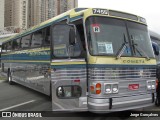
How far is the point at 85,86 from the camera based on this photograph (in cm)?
638

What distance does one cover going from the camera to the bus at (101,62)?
20.2 feet

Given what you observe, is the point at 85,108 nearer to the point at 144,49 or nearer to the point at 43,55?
the point at 144,49

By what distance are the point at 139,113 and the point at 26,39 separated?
6.67 meters

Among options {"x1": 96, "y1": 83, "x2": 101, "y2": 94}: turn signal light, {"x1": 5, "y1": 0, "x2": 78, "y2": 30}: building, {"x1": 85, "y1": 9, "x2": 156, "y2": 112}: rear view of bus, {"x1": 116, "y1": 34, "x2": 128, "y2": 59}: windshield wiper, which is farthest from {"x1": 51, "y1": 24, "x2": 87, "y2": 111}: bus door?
{"x1": 5, "y1": 0, "x2": 78, "y2": 30}: building

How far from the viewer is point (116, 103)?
6.18m

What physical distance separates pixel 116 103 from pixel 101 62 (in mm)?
1073

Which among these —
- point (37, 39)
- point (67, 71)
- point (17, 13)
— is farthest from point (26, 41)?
point (17, 13)

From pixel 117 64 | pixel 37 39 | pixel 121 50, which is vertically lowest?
pixel 117 64

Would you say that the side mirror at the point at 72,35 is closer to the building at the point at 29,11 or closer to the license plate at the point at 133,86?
the license plate at the point at 133,86

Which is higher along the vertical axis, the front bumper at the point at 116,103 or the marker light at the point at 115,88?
the marker light at the point at 115,88

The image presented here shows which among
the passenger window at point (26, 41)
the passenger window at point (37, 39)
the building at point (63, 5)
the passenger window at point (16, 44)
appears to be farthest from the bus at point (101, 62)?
the building at point (63, 5)

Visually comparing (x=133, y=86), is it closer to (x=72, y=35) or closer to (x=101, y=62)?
(x=101, y=62)

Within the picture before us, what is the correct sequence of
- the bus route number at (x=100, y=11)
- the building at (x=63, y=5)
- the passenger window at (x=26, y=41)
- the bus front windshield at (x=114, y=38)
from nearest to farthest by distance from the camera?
the bus front windshield at (x=114, y=38) → the bus route number at (x=100, y=11) → the passenger window at (x=26, y=41) → the building at (x=63, y=5)

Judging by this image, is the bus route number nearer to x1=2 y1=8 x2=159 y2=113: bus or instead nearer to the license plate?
x1=2 y1=8 x2=159 y2=113: bus
